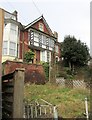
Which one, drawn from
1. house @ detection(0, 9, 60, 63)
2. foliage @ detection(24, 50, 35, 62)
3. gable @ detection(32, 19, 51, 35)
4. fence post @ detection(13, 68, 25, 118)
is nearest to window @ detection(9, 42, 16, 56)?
house @ detection(0, 9, 60, 63)

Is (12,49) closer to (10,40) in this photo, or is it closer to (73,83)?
(10,40)

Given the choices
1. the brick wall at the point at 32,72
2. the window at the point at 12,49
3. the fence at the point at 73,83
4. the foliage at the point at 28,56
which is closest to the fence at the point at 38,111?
the fence at the point at 73,83

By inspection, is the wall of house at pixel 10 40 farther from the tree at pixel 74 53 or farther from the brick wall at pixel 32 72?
the tree at pixel 74 53

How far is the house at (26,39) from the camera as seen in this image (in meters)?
26.8

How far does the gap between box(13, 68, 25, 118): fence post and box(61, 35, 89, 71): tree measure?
2562 centimetres

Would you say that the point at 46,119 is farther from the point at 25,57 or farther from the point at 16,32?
the point at 16,32

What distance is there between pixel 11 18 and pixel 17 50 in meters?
3.46

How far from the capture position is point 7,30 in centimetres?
2714

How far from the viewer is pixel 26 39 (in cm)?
3017

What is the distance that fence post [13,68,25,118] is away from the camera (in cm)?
439

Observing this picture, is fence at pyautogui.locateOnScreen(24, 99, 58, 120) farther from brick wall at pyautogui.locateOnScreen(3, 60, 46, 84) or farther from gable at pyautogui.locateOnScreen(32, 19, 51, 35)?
gable at pyautogui.locateOnScreen(32, 19, 51, 35)

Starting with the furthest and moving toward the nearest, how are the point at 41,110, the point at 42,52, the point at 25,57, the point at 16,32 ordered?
the point at 42,52 < the point at 16,32 < the point at 25,57 < the point at 41,110

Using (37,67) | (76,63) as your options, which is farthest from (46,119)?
(76,63)

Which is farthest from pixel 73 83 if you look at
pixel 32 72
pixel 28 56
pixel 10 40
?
pixel 10 40
